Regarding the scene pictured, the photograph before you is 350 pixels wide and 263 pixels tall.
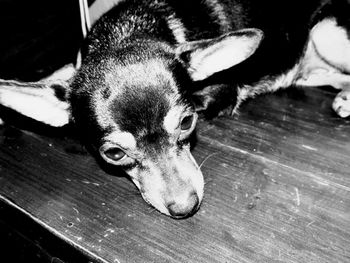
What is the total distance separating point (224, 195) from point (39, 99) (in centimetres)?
115

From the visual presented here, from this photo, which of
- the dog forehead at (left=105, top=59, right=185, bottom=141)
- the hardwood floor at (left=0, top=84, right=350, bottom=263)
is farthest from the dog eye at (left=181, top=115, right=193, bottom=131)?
the hardwood floor at (left=0, top=84, right=350, bottom=263)

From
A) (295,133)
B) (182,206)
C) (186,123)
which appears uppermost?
(186,123)

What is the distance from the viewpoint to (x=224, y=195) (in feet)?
5.69

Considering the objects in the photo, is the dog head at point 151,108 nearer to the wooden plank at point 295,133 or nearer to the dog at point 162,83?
the dog at point 162,83

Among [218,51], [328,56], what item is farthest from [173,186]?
[328,56]

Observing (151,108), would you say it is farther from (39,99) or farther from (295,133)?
(295,133)

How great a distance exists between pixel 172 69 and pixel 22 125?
1.31 meters

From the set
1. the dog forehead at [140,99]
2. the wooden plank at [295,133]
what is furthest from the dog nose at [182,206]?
the wooden plank at [295,133]

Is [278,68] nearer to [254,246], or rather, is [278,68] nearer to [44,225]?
[254,246]

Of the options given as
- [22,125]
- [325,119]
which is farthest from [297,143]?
[22,125]

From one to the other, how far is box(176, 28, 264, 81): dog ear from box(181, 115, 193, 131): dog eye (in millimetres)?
280

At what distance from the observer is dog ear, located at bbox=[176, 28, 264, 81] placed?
1.58 m

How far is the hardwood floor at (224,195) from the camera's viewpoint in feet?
4.87

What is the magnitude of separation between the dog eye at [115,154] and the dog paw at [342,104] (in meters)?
1.52
